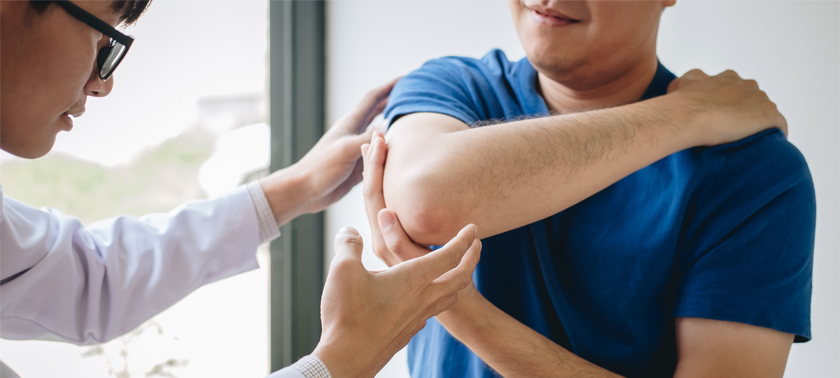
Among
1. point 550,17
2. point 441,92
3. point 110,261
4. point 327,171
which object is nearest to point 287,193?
point 327,171

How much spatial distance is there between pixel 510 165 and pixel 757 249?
465 millimetres

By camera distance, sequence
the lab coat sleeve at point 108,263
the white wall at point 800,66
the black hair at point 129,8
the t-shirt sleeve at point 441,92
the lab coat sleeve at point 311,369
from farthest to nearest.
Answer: the white wall at point 800,66, the lab coat sleeve at point 108,263, the t-shirt sleeve at point 441,92, the black hair at point 129,8, the lab coat sleeve at point 311,369

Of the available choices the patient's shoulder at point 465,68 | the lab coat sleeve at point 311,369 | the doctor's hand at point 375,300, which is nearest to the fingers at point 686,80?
the patient's shoulder at point 465,68

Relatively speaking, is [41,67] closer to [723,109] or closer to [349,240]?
[349,240]

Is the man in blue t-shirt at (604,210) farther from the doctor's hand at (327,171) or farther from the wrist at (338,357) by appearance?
the doctor's hand at (327,171)

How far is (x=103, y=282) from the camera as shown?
1.16m

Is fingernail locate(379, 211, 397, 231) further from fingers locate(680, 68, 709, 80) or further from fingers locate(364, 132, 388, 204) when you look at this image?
fingers locate(680, 68, 709, 80)

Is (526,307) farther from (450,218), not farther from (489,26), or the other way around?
(489,26)

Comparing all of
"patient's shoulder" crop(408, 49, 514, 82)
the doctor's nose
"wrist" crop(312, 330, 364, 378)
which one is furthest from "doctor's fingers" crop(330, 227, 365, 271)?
the doctor's nose

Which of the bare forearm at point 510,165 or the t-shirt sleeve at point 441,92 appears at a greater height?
the t-shirt sleeve at point 441,92

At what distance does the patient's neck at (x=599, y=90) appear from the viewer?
109 cm

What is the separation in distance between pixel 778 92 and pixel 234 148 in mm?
1770

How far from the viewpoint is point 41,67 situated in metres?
0.72

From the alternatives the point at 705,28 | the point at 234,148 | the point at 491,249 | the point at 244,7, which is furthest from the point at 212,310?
the point at 705,28
